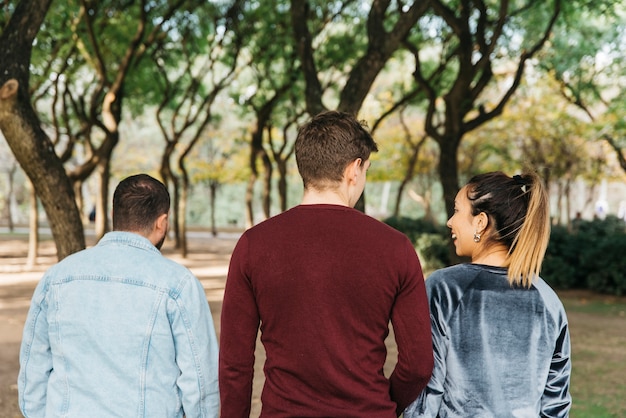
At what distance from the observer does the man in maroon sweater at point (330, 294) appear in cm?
237

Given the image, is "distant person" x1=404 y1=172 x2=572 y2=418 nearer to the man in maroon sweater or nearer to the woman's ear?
the woman's ear

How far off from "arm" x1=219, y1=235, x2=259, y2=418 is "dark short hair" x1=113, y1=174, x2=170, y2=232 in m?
0.52

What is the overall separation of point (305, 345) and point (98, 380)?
89 cm

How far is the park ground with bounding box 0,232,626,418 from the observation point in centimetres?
687

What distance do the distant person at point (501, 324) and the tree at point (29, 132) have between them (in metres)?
4.96

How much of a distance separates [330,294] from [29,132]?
5.04m

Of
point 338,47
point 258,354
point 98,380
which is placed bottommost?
point 258,354

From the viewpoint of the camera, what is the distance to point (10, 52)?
6641mm

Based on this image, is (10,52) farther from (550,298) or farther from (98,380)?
(550,298)

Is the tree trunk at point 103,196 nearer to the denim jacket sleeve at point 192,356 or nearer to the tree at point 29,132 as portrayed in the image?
the tree at point 29,132

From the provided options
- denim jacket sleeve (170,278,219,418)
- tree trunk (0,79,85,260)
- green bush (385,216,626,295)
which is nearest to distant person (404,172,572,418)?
denim jacket sleeve (170,278,219,418)

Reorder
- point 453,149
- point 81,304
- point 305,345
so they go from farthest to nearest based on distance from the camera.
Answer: point 453,149, point 81,304, point 305,345

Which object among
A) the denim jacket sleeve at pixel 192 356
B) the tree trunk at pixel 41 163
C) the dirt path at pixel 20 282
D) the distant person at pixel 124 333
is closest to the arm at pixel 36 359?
the distant person at pixel 124 333

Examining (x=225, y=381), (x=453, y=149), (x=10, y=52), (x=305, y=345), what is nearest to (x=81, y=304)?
(x=225, y=381)
